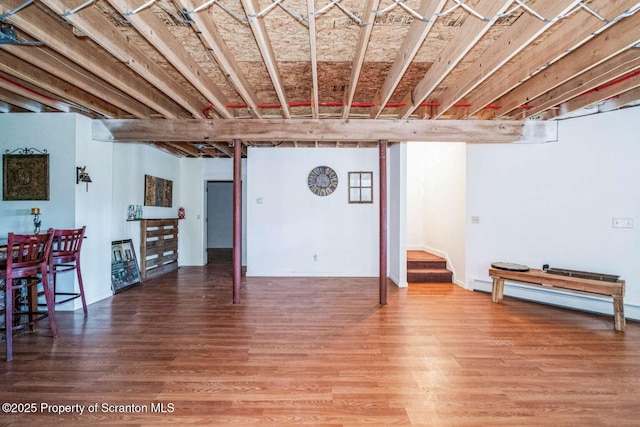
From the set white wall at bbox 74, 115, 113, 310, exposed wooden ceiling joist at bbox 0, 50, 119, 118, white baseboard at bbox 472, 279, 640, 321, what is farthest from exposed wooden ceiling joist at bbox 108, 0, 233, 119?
white baseboard at bbox 472, 279, 640, 321

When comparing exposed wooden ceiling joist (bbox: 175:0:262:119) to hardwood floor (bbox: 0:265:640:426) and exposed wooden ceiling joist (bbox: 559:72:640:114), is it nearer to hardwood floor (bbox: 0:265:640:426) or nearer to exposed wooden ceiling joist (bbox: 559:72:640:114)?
hardwood floor (bbox: 0:265:640:426)

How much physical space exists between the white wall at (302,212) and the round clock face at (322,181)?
0.08m

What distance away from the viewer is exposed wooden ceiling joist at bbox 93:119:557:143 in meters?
4.07

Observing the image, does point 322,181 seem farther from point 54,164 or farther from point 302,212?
point 54,164

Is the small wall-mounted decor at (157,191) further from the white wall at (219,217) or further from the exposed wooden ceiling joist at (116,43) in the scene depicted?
the white wall at (219,217)

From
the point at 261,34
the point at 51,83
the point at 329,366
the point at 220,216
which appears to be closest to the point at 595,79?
the point at 261,34

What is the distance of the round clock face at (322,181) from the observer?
5.86 meters

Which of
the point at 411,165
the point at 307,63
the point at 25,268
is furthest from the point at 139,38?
the point at 411,165

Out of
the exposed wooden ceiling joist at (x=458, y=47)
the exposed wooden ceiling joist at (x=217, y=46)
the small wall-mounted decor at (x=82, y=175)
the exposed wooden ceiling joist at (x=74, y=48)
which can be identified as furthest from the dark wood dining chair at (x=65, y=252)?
the exposed wooden ceiling joist at (x=458, y=47)

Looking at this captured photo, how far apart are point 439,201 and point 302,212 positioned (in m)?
2.77

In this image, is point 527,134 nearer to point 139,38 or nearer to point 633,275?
point 633,275

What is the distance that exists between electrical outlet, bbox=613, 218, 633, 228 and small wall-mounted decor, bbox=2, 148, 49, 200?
719 cm

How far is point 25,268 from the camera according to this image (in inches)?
107

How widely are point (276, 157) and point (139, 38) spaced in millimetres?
3350
